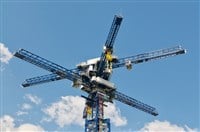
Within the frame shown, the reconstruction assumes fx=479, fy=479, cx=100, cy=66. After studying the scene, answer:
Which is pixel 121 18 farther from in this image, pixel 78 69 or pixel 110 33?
pixel 78 69

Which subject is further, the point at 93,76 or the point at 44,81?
the point at 44,81

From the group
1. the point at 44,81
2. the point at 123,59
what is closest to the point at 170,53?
the point at 123,59

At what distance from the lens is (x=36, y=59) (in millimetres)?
98812

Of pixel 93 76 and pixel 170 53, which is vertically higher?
pixel 170 53

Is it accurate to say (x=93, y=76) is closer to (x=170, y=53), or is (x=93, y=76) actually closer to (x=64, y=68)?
(x=64, y=68)

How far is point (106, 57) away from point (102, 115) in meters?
12.1

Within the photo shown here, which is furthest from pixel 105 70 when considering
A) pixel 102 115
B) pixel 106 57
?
pixel 102 115

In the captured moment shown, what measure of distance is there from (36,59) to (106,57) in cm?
1451

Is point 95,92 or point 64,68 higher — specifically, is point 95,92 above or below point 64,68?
below

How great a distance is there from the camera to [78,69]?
99.6m

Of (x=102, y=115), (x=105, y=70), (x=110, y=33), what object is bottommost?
(x=102, y=115)

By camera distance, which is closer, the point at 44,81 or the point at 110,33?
the point at 110,33

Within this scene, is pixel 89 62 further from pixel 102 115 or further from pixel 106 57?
pixel 102 115

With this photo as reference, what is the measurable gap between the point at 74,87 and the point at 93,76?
5.40m
